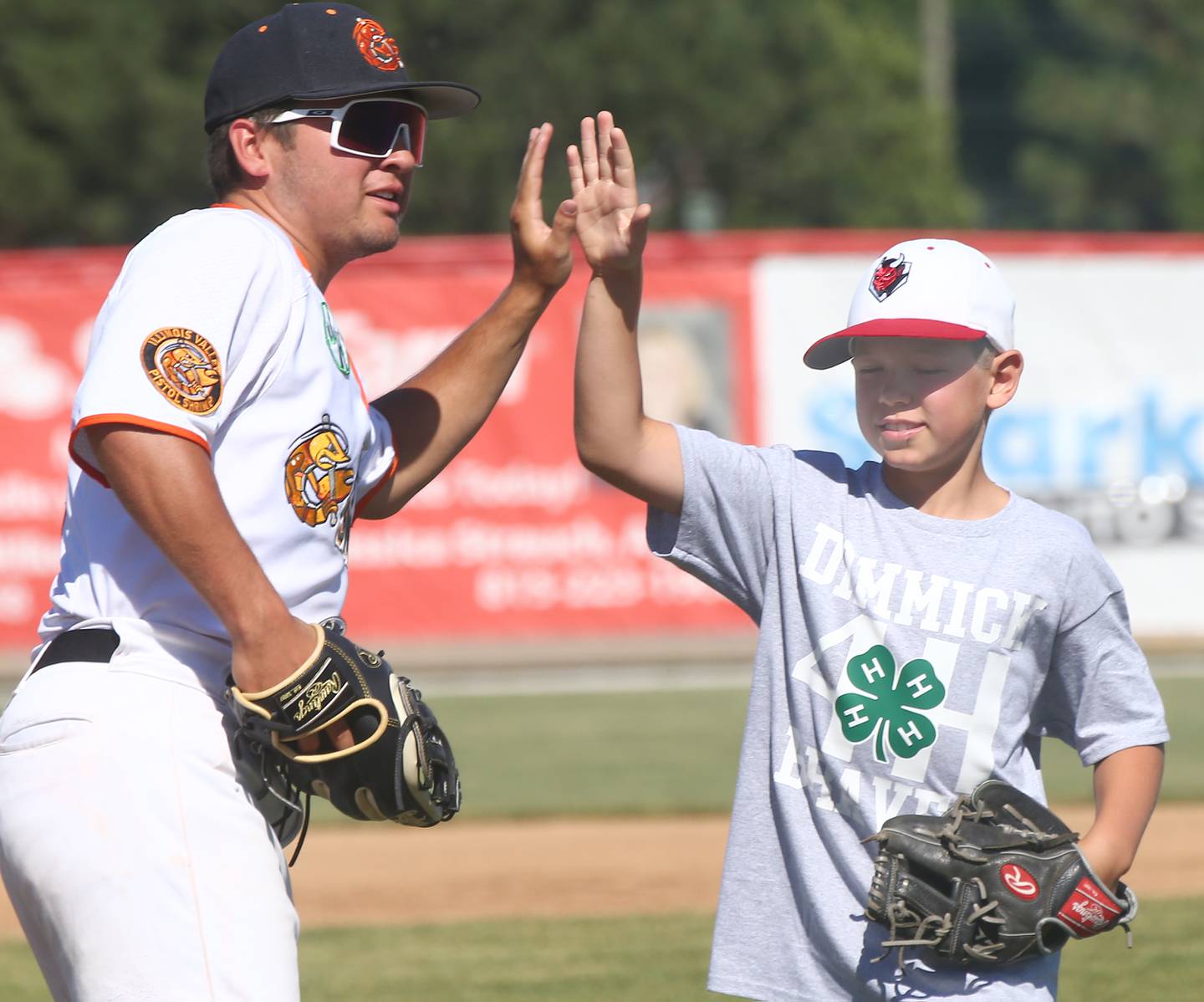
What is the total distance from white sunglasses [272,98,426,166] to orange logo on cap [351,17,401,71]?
0.06 meters

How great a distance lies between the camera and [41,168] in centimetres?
2167

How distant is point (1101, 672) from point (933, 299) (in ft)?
2.16

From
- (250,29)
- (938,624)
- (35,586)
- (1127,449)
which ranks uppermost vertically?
(250,29)

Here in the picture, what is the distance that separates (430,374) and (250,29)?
79cm

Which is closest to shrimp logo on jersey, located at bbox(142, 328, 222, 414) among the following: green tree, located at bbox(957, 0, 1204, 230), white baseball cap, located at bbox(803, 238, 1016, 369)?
white baseball cap, located at bbox(803, 238, 1016, 369)

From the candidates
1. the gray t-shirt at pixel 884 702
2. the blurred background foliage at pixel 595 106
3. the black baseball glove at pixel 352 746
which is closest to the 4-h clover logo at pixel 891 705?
the gray t-shirt at pixel 884 702

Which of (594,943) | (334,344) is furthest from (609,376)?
(594,943)

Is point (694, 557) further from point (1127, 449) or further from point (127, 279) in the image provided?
→ point (1127, 449)

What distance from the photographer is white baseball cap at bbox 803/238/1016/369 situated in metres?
2.79

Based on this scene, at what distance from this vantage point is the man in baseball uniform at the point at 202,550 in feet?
7.86

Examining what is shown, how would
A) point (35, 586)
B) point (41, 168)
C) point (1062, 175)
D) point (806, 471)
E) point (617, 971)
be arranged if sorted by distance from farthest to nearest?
point (1062, 175) < point (41, 168) < point (35, 586) < point (617, 971) < point (806, 471)

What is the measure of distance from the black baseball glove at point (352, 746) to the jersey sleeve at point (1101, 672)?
1.00 metres

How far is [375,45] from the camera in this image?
2.89m

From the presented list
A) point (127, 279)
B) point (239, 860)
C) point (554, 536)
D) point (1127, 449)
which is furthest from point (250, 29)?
point (1127, 449)
